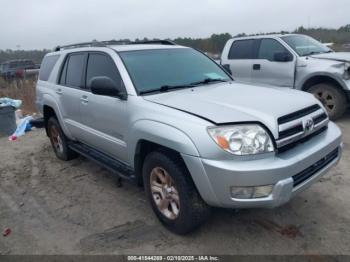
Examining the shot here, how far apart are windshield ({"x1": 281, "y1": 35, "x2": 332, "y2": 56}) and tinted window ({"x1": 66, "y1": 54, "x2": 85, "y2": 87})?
4.69 metres

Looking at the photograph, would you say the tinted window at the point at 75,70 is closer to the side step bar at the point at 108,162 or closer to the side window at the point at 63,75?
the side window at the point at 63,75

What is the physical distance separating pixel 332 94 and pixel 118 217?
206 inches

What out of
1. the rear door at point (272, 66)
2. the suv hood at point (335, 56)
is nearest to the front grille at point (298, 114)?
the suv hood at point (335, 56)

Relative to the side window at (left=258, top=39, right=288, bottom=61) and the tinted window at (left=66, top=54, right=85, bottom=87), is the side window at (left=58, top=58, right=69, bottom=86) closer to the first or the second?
the tinted window at (left=66, top=54, right=85, bottom=87)

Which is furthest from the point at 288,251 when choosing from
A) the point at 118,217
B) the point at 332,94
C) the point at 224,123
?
the point at 332,94

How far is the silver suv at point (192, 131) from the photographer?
2.81 meters

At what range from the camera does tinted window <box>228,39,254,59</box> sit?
829 cm

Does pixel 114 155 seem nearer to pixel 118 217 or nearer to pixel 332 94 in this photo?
pixel 118 217

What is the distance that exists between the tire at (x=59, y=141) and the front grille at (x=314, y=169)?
3.79 metres

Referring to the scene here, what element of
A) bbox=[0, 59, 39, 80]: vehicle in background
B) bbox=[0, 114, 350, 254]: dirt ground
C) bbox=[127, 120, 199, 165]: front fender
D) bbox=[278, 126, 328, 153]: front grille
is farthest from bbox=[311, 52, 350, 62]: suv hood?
bbox=[0, 59, 39, 80]: vehicle in background

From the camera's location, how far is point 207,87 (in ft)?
12.9

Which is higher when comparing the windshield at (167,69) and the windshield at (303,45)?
the windshield at (167,69)

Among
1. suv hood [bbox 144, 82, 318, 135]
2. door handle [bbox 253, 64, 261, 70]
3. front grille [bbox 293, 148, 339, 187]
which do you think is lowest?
front grille [bbox 293, 148, 339, 187]

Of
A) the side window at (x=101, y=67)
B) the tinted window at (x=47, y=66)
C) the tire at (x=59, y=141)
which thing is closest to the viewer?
the side window at (x=101, y=67)
